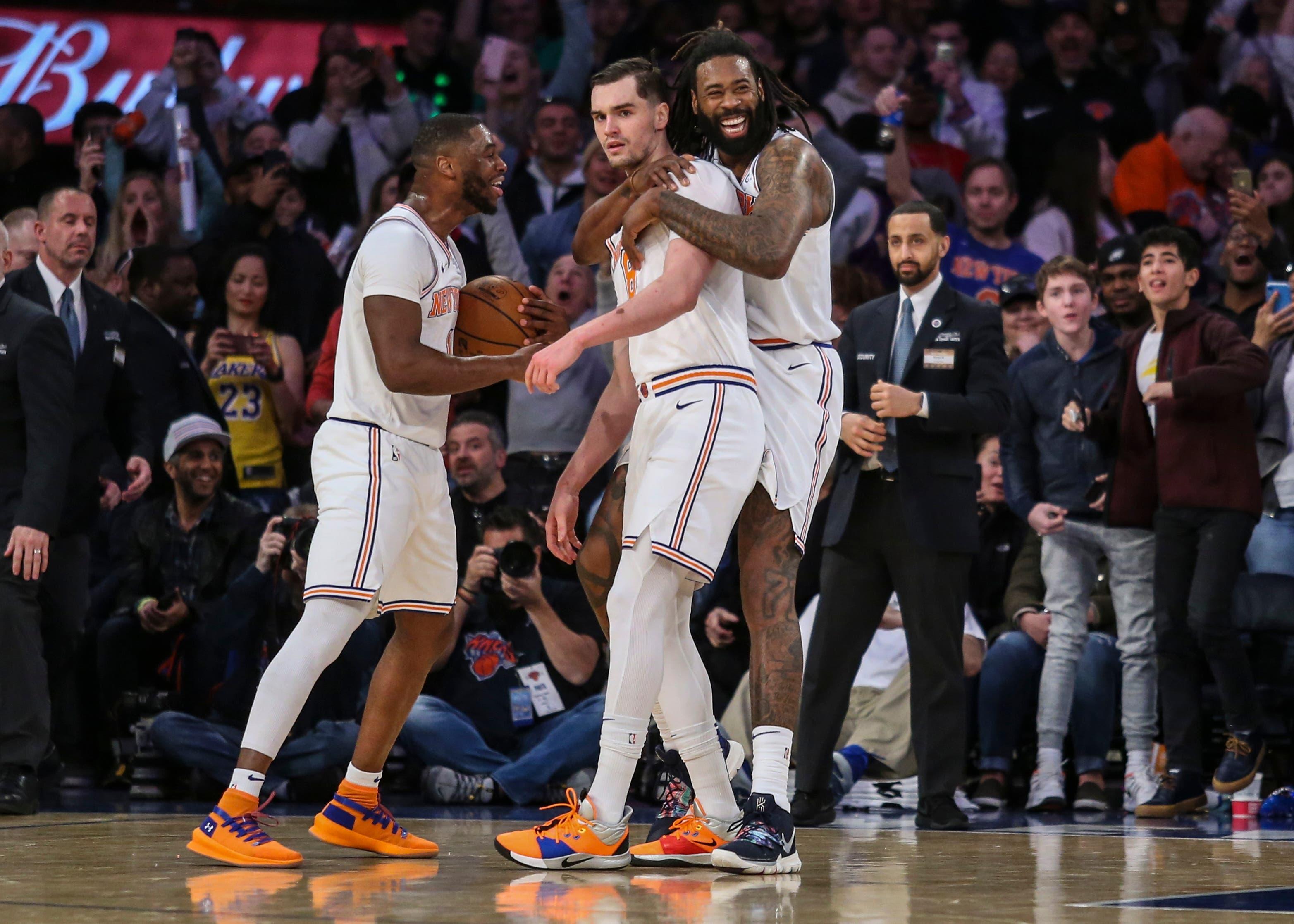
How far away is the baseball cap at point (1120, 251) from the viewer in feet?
26.1

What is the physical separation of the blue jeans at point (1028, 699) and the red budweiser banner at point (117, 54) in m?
6.69

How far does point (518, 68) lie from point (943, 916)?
27.6 feet

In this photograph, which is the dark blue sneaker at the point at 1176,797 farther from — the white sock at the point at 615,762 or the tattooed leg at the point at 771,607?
the white sock at the point at 615,762

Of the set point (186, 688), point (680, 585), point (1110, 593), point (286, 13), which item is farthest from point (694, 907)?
point (286, 13)

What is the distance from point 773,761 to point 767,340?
1197 mm

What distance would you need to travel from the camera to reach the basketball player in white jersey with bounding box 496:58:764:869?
156 inches

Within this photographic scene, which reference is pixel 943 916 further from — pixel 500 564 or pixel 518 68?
pixel 518 68

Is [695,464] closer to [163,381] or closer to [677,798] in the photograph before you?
[677,798]

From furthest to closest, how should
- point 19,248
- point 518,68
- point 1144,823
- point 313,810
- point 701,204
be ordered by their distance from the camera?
point 518,68
point 19,248
point 313,810
point 1144,823
point 701,204

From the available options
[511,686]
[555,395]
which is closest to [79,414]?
[511,686]

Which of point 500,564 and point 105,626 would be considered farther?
point 105,626

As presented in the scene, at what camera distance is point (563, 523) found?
14.4 ft

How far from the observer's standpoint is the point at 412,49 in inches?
444

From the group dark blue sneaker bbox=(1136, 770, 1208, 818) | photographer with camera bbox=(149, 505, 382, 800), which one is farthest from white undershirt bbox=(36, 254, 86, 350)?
dark blue sneaker bbox=(1136, 770, 1208, 818)
